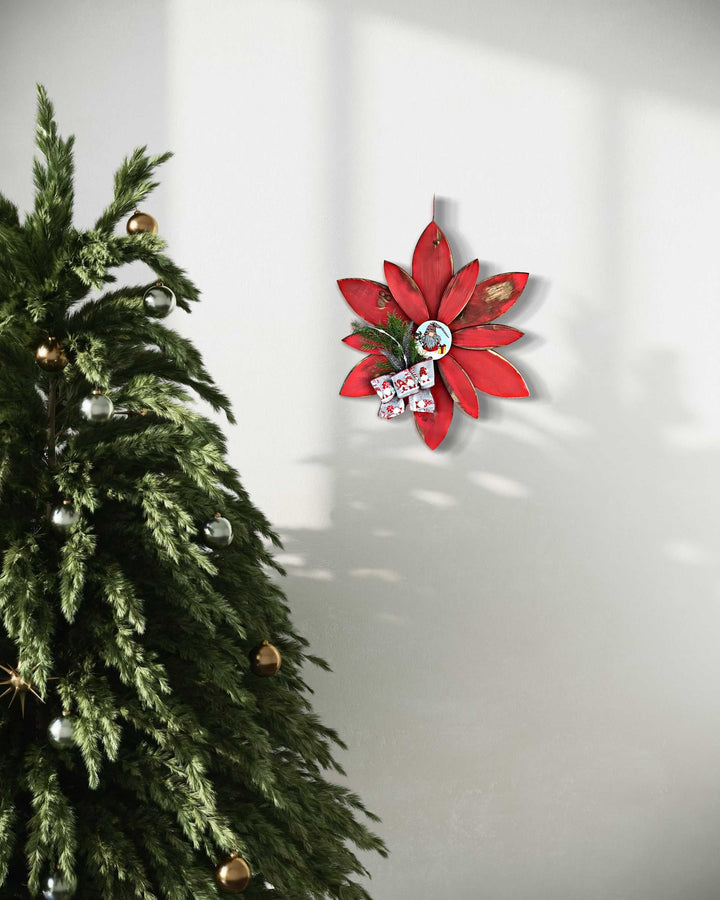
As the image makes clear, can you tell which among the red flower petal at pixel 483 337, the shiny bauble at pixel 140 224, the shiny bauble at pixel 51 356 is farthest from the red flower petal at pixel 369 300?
the shiny bauble at pixel 51 356

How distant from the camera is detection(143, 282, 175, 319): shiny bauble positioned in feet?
3.13

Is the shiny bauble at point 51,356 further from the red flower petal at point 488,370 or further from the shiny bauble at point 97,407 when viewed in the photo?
the red flower petal at point 488,370

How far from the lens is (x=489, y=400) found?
67.3 inches

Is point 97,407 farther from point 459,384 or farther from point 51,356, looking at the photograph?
point 459,384

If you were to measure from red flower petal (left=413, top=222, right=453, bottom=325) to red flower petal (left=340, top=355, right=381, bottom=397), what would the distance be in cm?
16

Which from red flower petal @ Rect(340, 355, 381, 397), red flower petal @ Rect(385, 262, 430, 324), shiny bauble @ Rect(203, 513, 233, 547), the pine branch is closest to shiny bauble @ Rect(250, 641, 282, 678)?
shiny bauble @ Rect(203, 513, 233, 547)

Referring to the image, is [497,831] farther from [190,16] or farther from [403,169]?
[190,16]

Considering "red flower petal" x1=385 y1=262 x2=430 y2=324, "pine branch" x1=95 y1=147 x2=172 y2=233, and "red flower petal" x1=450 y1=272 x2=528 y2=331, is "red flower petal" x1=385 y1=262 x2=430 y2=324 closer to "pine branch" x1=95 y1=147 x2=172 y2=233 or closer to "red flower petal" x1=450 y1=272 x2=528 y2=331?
"red flower petal" x1=450 y1=272 x2=528 y2=331

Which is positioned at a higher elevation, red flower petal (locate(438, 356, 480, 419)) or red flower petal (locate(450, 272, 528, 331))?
red flower petal (locate(450, 272, 528, 331))

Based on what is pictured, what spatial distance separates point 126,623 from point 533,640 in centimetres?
114

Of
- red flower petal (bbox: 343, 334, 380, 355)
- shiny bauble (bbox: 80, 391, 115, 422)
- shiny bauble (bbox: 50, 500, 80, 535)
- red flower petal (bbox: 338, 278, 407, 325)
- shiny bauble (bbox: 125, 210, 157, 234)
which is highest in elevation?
shiny bauble (bbox: 125, 210, 157, 234)

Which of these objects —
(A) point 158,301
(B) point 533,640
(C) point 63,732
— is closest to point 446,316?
(B) point 533,640

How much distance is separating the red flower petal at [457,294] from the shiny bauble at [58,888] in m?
1.26

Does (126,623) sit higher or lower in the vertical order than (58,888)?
higher
